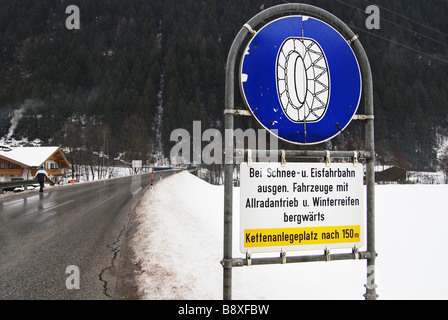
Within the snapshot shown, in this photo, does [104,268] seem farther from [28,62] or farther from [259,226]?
[28,62]

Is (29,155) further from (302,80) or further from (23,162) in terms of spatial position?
(302,80)

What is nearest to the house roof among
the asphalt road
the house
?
the house

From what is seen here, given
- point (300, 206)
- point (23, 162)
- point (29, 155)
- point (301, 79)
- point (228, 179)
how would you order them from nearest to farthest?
point (228, 179) < point (300, 206) < point (301, 79) < point (23, 162) < point (29, 155)

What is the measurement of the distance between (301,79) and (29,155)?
5523cm

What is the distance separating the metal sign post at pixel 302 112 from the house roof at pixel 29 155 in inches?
1996

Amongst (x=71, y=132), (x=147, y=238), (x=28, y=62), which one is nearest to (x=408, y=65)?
(x=71, y=132)

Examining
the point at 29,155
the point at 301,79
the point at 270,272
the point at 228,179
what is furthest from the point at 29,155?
the point at 301,79

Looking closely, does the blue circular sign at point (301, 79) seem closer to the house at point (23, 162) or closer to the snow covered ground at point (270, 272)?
the snow covered ground at point (270, 272)

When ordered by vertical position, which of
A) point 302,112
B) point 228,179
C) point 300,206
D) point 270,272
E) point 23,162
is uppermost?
point 23,162

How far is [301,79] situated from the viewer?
2889mm

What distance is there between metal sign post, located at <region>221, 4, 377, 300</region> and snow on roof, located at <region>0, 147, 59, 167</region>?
50697 mm

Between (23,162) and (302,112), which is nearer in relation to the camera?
(302,112)

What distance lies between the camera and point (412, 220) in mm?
12633
